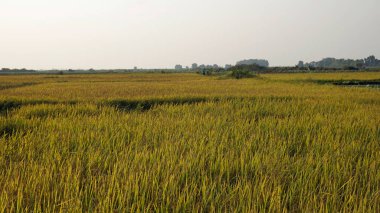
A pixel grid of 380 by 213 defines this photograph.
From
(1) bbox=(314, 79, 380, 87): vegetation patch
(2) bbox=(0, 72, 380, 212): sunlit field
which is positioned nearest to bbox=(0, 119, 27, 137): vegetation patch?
(2) bbox=(0, 72, 380, 212): sunlit field

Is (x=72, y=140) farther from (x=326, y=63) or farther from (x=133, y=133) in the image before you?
(x=326, y=63)

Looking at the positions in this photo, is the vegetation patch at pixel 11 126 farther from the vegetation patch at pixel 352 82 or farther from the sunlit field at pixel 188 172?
the vegetation patch at pixel 352 82

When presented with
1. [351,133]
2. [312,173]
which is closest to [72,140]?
[312,173]

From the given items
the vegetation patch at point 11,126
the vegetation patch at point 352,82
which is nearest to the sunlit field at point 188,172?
the vegetation patch at point 11,126

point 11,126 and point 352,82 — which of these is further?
point 352,82

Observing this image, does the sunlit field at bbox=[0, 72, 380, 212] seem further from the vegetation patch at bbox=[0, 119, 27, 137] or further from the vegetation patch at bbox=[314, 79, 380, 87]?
the vegetation patch at bbox=[314, 79, 380, 87]

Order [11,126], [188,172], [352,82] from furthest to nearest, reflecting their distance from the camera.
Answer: [352,82] → [11,126] → [188,172]

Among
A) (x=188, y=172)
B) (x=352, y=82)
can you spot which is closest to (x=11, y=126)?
(x=188, y=172)

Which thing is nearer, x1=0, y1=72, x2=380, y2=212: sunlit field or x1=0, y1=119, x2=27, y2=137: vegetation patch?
Result: x1=0, y1=72, x2=380, y2=212: sunlit field

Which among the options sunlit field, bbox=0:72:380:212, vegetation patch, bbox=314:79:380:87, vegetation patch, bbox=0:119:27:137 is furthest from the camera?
vegetation patch, bbox=314:79:380:87

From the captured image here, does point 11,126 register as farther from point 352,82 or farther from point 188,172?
point 352,82

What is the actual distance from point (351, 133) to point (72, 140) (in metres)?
3.44

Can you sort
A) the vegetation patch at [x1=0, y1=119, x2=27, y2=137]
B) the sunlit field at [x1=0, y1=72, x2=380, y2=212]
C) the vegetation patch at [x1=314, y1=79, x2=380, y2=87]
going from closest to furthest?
the sunlit field at [x1=0, y1=72, x2=380, y2=212], the vegetation patch at [x1=0, y1=119, x2=27, y2=137], the vegetation patch at [x1=314, y1=79, x2=380, y2=87]

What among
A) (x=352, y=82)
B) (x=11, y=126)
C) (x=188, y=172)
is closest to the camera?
(x=188, y=172)
